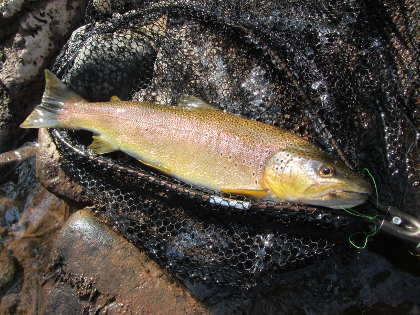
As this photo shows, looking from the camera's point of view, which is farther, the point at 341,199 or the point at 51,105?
the point at 51,105

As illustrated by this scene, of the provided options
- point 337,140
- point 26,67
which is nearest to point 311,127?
point 337,140

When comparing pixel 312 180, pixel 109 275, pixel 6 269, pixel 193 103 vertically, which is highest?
pixel 193 103

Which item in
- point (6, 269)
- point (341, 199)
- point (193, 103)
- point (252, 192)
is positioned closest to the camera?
point (341, 199)

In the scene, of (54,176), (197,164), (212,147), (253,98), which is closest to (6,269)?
(54,176)

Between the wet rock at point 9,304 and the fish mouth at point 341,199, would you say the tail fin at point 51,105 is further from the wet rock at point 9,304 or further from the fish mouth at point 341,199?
the fish mouth at point 341,199

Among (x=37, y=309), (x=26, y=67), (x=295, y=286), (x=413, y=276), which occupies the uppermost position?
(x=26, y=67)

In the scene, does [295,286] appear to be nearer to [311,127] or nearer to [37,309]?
[311,127]

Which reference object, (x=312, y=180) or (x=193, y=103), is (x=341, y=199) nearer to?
(x=312, y=180)

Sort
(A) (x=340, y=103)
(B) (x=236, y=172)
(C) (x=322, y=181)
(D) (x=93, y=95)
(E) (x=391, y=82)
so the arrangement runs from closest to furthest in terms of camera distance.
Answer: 1. (C) (x=322, y=181)
2. (B) (x=236, y=172)
3. (A) (x=340, y=103)
4. (E) (x=391, y=82)
5. (D) (x=93, y=95)
